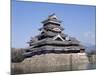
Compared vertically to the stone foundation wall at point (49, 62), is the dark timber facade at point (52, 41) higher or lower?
higher

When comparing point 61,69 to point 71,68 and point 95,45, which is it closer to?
point 71,68

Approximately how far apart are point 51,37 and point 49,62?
0.35m

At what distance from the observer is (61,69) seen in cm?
305

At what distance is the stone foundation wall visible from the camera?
2.89 metres

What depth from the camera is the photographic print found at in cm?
287

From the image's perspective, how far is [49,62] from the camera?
300 centimetres

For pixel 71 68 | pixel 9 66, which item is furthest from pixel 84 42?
pixel 9 66

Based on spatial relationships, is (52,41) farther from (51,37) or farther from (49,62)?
(49,62)

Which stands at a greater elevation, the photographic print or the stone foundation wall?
the photographic print

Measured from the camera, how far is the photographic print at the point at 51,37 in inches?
113

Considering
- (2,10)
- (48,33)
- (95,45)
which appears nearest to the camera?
(2,10)

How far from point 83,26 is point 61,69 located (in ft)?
2.32

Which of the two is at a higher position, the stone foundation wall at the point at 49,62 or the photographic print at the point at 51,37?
the photographic print at the point at 51,37

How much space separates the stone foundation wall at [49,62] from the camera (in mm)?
2889
